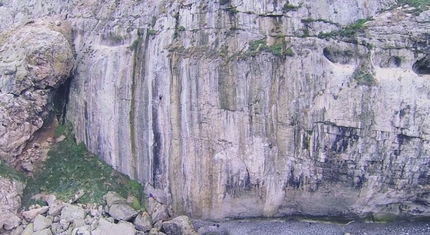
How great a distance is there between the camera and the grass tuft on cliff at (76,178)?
19.2 metres

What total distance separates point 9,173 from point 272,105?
12.8 m

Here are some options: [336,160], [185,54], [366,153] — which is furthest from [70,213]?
[366,153]

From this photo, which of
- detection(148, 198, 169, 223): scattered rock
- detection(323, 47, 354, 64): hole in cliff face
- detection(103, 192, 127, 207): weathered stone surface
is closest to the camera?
detection(323, 47, 354, 64): hole in cliff face

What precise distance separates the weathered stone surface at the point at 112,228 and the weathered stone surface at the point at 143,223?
31 centimetres

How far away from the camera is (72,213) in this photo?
18281 mm

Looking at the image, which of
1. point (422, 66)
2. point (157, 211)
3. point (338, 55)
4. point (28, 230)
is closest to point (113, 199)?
point (157, 211)

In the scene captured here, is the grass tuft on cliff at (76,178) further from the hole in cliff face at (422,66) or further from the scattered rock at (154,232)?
the hole in cliff face at (422,66)

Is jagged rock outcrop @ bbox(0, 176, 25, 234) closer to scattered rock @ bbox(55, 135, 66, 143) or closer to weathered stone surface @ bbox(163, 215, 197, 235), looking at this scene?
scattered rock @ bbox(55, 135, 66, 143)

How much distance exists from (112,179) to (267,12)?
1117 centimetres

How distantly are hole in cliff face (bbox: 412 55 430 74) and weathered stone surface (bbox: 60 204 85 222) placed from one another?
1639cm

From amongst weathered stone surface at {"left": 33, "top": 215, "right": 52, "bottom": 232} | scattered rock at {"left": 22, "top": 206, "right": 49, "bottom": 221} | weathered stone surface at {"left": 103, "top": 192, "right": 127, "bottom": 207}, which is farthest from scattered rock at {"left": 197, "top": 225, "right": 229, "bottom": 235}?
scattered rock at {"left": 22, "top": 206, "right": 49, "bottom": 221}

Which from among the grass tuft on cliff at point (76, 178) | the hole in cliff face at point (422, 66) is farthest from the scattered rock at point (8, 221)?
the hole in cliff face at point (422, 66)

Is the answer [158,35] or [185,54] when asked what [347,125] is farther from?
[158,35]

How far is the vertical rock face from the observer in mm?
16969
